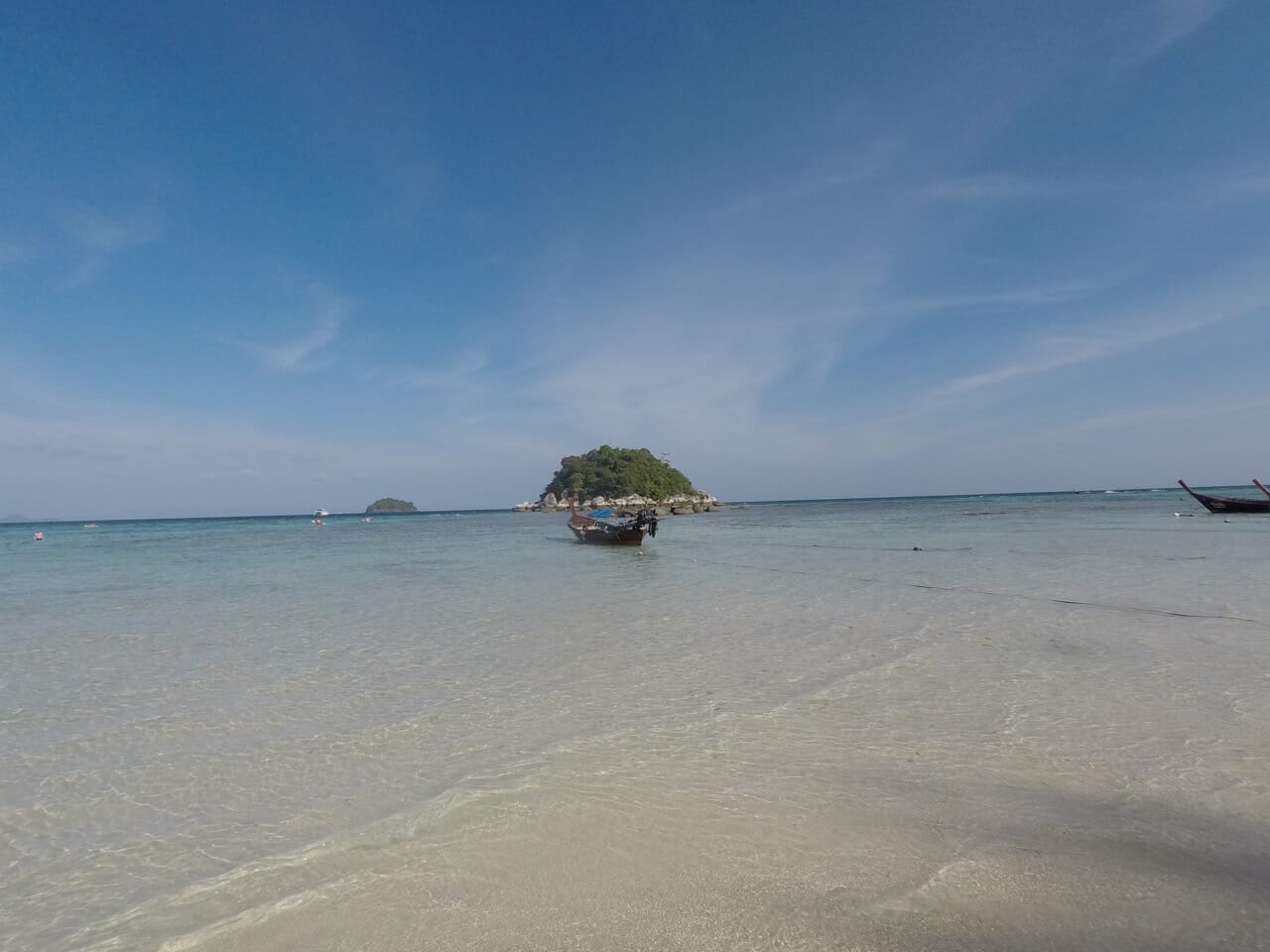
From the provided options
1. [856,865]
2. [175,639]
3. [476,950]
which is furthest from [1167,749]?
[175,639]

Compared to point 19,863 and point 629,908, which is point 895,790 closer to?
point 629,908

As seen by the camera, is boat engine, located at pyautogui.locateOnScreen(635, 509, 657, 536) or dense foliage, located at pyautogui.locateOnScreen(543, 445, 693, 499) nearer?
boat engine, located at pyautogui.locateOnScreen(635, 509, 657, 536)

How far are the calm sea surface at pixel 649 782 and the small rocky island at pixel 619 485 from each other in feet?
332

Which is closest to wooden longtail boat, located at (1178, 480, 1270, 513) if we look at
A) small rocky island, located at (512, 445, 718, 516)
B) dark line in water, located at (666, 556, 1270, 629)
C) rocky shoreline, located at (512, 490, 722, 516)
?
dark line in water, located at (666, 556, 1270, 629)

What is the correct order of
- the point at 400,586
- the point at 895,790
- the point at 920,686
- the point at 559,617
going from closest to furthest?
the point at 895,790 → the point at 920,686 → the point at 559,617 → the point at 400,586

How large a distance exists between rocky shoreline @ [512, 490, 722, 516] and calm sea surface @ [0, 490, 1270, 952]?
93.1 m

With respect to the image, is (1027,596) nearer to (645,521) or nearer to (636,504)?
(645,521)

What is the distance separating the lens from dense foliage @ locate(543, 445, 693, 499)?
406ft

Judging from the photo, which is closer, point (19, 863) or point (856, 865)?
point (856, 865)

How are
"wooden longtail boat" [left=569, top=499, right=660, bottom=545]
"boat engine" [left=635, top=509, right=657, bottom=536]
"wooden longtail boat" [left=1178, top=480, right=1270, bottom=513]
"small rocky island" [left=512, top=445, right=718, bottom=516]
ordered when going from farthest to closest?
1. "small rocky island" [left=512, top=445, right=718, bottom=516]
2. "wooden longtail boat" [left=1178, top=480, right=1270, bottom=513]
3. "wooden longtail boat" [left=569, top=499, right=660, bottom=545]
4. "boat engine" [left=635, top=509, right=657, bottom=536]

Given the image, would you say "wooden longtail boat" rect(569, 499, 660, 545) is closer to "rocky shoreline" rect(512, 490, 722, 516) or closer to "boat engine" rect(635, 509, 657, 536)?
"boat engine" rect(635, 509, 657, 536)

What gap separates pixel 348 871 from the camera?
353 centimetres

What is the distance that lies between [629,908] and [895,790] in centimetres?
224

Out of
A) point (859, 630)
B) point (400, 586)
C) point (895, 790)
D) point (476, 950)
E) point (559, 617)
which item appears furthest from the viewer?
point (400, 586)
